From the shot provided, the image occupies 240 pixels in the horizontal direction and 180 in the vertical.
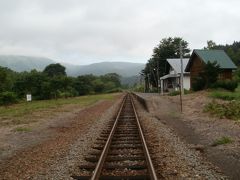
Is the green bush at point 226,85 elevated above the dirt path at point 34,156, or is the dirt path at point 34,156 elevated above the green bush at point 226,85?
the green bush at point 226,85

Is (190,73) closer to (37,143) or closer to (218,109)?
(218,109)

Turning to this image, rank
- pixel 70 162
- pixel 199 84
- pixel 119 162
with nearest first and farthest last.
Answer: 1. pixel 119 162
2. pixel 70 162
3. pixel 199 84

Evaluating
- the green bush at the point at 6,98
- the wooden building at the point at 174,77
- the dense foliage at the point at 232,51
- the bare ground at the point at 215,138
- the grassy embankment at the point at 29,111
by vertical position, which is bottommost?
the grassy embankment at the point at 29,111

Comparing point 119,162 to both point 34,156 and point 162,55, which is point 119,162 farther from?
point 162,55

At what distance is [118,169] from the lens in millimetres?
8578

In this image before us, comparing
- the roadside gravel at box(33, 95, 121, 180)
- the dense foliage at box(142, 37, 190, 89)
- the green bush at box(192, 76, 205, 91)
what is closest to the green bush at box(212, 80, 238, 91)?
the green bush at box(192, 76, 205, 91)

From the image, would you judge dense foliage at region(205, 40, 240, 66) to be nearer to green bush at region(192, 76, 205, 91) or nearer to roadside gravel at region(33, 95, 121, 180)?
green bush at region(192, 76, 205, 91)

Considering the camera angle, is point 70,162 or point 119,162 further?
point 70,162

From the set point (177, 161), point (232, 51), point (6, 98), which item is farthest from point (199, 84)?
point (232, 51)

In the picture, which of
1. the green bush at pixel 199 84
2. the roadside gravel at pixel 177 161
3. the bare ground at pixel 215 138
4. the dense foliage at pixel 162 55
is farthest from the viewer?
the dense foliage at pixel 162 55

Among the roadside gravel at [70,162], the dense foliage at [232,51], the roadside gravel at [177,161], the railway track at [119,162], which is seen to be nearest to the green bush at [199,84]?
the roadside gravel at [177,161]

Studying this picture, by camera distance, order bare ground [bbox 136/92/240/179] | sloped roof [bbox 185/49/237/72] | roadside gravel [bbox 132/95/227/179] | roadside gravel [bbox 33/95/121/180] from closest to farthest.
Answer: roadside gravel [bbox 132/95/227/179] → roadside gravel [bbox 33/95/121/180] → bare ground [bbox 136/92/240/179] → sloped roof [bbox 185/49/237/72]

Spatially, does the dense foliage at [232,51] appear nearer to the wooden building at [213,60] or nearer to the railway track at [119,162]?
the wooden building at [213,60]

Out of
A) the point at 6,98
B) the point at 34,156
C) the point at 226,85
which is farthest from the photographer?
the point at 6,98
